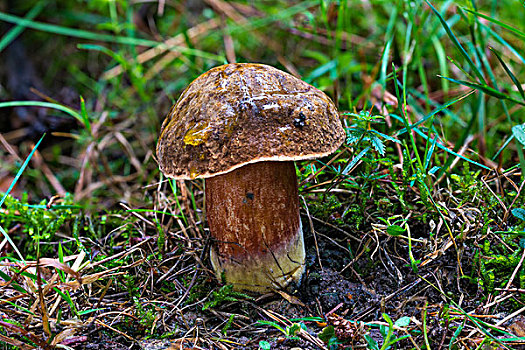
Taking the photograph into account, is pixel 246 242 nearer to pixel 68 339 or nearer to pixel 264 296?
pixel 264 296

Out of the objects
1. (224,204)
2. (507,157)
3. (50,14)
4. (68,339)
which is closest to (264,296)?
(224,204)

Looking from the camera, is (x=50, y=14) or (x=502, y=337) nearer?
(x=502, y=337)

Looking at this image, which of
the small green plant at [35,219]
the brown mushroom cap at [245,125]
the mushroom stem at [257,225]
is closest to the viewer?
the brown mushroom cap at [245,125]

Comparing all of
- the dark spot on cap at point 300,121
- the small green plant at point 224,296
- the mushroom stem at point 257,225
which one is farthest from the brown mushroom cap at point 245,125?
the small green plant at point 224,296

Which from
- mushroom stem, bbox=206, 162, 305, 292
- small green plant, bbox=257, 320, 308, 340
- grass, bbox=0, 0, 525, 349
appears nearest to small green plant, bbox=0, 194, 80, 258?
grass, bbox=0, 0, 525, 349

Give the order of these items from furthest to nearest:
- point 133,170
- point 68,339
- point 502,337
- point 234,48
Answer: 1. point 234,48
2. point 133,170
3. point 68,339
4. point 502,337

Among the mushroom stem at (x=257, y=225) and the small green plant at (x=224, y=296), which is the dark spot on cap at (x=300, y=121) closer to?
the mushroom stem at (x=257, y=225)

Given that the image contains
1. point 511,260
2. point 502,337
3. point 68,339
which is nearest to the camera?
point 502,337
